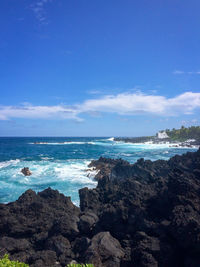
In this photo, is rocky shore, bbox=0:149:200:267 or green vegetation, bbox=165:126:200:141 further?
green vegetation, bbox=165:126:200:141

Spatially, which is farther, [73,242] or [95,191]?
[95,191]

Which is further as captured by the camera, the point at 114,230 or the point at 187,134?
the point at 187,134

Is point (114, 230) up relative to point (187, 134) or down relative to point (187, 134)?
down

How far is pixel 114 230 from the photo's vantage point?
9602 mm

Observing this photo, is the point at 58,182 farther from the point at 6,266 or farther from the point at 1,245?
the point at 6,266

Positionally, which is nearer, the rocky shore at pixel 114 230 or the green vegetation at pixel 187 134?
the rocky shore at pixel 114 230

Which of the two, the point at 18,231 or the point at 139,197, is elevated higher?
the point at 139,197

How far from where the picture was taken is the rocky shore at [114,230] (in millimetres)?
7223

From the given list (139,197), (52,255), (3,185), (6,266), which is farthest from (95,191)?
(3,185)

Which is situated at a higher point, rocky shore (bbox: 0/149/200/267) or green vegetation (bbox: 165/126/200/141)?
green vegetation (bbox: 165/126/200/141)

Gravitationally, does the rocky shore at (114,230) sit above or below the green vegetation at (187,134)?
below

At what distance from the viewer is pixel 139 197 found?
11195mm

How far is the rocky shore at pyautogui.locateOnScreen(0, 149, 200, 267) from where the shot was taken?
23.7ft

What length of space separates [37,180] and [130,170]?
10964 millimetres
